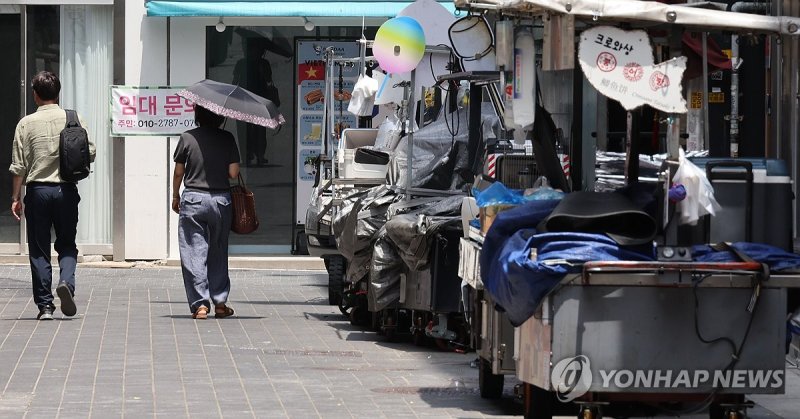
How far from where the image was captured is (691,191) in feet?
23.6

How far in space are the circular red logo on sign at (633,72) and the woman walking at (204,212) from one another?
661 centimetres

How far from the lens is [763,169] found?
7.71 meters

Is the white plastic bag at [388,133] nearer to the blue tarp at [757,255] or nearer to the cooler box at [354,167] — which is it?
the cooler box at [354,167]

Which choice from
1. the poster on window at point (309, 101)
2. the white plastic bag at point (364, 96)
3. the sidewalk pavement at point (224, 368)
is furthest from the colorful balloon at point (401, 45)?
the poster on window at point (309, 101)

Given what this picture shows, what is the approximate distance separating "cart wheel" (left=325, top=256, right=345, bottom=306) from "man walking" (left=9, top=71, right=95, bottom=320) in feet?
7.93

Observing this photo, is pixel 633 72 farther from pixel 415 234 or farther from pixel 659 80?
pixel 415 234

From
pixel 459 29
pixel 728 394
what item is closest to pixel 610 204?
pixel 728 394

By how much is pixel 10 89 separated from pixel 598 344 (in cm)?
1378

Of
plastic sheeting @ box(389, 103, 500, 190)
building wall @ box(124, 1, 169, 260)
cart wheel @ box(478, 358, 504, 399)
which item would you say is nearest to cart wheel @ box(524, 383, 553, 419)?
cart wheel @ box(478, 358, 504, 399)

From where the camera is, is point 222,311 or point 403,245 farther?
point 222,311

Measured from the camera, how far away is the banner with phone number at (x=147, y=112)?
19000mm

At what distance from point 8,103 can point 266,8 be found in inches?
137

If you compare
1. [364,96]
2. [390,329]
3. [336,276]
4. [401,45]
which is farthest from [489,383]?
[364,96]

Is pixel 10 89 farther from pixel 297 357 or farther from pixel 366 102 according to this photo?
pixel 297 357
